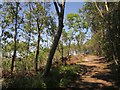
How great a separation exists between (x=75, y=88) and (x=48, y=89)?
1928mm

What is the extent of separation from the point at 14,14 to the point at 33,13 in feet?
15.7

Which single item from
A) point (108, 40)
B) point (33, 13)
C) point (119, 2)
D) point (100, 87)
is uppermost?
point (33, 13)

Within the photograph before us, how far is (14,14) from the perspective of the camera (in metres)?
21.9

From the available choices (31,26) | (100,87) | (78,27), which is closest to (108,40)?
(100,87)

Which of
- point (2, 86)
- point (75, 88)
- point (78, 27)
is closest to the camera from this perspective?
Result: point (2, 86)

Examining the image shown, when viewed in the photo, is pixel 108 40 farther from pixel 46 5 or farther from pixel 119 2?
pixel 46 5

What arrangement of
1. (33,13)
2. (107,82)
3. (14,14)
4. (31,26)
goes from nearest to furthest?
(107,82)
(14,14)
(33,13)
(31,26)

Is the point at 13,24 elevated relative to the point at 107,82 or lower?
elevated

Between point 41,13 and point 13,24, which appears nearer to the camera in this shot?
point 13,24

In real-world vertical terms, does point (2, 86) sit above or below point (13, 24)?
below

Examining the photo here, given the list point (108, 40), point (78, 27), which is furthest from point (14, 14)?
point (78, 27)

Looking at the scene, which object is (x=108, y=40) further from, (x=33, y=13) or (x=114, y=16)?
(x=33, y=13)

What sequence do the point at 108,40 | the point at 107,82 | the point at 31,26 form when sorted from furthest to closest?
the point at 31,26 < the point at 108,40 < the point at 107,82

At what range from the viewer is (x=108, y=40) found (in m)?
17.3
